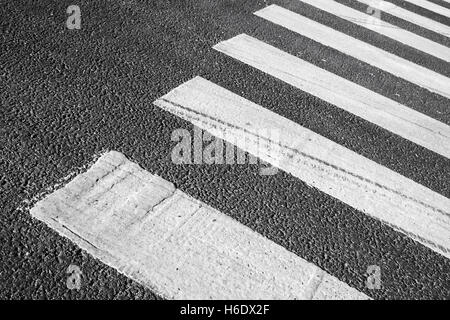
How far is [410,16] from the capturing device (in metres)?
6.51

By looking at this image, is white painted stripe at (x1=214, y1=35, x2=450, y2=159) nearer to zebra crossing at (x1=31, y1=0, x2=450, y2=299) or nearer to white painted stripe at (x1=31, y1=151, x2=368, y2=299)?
zebra crossing at (x1=31, y1=0, x2=450, y2=299)

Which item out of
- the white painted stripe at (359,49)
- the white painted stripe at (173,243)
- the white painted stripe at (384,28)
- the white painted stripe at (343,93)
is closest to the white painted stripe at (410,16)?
the white painted stripe at (384,28)

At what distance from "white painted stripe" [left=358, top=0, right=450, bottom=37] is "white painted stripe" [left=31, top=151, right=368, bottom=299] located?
485 centimetres

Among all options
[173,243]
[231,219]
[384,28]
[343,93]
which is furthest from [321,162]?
[384,28]

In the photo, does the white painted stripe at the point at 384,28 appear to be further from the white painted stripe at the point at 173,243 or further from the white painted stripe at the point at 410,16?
the white painted stripe at the point at 173,243

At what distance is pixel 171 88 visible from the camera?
372 cm

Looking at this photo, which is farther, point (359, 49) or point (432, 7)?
point (432, 7)

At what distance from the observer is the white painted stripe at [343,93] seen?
3.88 m

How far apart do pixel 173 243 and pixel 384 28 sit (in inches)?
175

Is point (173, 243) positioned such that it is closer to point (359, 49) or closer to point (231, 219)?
point (231, 219)

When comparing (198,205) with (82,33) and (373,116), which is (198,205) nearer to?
(373,116)

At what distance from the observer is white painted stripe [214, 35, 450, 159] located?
12.7ft

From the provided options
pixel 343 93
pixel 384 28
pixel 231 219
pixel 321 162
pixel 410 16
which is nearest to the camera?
pixel 231 219

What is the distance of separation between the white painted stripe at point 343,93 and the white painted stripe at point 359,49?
0.67 meters
